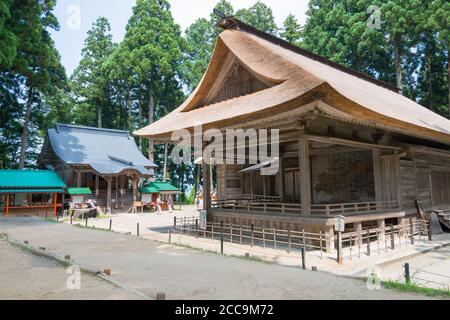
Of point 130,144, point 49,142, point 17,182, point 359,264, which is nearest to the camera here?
point 359,264

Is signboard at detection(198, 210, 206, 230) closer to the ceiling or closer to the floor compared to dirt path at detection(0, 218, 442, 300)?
closer to the ceiling

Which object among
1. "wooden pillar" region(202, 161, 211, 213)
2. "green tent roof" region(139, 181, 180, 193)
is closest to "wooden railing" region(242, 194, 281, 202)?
"wooden pillar" region(202, 161, 211, 213)

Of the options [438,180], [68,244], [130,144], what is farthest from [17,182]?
[438,180]

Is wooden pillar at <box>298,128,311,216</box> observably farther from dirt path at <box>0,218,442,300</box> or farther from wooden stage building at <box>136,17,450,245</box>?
dirt path at <box>0,218,442,300</box>

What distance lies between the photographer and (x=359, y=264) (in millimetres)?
8789

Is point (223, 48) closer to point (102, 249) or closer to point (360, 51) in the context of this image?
point (102, 249)

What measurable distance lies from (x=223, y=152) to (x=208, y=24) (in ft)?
111

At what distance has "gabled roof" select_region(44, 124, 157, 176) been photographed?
27.4 m

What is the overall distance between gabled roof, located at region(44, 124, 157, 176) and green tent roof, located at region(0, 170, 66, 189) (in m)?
1.83

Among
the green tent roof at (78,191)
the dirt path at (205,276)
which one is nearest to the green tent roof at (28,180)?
the green tent roof at (78,191)

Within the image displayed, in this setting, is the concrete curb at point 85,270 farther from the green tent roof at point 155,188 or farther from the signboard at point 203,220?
the green tent roof at point 155,188

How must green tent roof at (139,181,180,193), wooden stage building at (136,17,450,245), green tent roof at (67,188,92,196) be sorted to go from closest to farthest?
wooden stage building at (136,17,450,245) → green tent roof at (67,188,92,196) → green tent roof at (139,181,180,193)

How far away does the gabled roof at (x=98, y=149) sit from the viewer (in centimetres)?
2736

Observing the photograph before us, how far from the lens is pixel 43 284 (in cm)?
620
